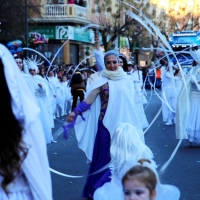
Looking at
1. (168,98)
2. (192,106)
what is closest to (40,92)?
(192,106)

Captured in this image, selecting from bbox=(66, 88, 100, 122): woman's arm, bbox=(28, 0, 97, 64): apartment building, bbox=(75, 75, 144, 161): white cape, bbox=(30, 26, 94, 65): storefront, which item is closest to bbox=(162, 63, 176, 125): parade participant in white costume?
bbox=(75, 75, 144, 161): white cape

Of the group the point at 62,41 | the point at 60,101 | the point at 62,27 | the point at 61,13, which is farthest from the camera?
the point at 61,13

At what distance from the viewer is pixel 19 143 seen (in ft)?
11.1

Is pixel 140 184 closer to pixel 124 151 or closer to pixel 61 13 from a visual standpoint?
pixel 124 151

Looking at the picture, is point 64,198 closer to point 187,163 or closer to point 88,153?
point 88,153

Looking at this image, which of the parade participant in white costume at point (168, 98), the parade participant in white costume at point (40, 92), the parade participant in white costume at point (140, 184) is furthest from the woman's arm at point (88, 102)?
the parade participant in white costume at point (168, 98)

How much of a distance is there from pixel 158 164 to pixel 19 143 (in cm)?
732

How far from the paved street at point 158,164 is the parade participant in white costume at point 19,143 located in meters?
4.57

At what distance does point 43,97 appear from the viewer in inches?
599

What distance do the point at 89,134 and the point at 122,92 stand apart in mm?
1040

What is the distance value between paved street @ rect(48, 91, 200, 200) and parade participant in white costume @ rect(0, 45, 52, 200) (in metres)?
4.57

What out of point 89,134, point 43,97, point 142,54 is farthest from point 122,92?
point 142,54

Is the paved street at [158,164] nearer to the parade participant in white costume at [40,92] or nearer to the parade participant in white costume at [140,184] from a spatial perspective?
the parade participant in white costume at [40,92]

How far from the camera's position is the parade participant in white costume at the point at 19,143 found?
3359 millimetres
